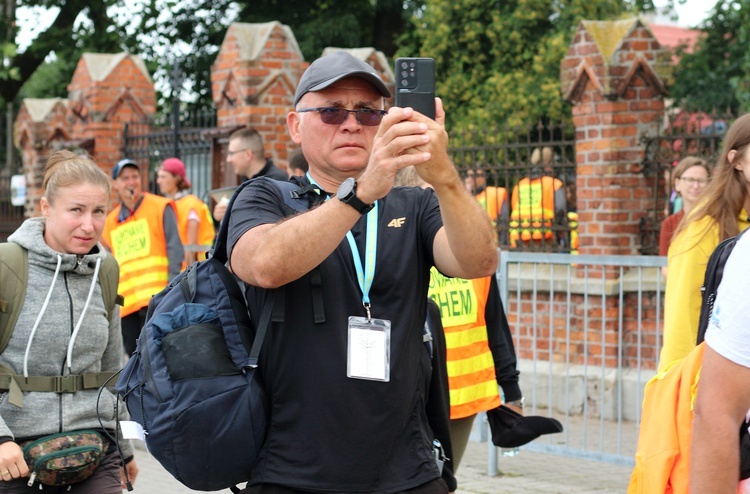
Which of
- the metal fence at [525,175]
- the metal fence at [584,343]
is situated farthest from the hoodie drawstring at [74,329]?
the metal fence at [525,175]

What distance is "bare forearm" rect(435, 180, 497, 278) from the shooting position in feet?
8.34

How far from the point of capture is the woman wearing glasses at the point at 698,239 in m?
4.04

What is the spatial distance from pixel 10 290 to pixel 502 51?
52.6ft

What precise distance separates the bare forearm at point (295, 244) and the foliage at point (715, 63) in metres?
14.8

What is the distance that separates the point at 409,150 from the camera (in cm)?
238

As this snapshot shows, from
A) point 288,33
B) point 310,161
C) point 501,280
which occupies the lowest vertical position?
point 501,280

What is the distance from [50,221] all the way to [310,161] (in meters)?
1.57

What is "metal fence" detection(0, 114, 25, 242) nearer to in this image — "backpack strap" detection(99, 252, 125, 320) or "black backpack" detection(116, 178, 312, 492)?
"backpack strap" detection(99, 252, 125, 320)

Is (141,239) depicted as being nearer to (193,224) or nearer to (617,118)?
(193,224)

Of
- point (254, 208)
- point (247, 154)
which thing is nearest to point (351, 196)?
point (254, 208)

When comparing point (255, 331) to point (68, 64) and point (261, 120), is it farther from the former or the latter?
point (68, 64)

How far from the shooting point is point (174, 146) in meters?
12.4

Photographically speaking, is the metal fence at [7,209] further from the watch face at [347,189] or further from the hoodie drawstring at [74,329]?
the watch face at [347,189]

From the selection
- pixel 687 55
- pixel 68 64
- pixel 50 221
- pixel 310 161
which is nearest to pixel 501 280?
pixel 50 221
